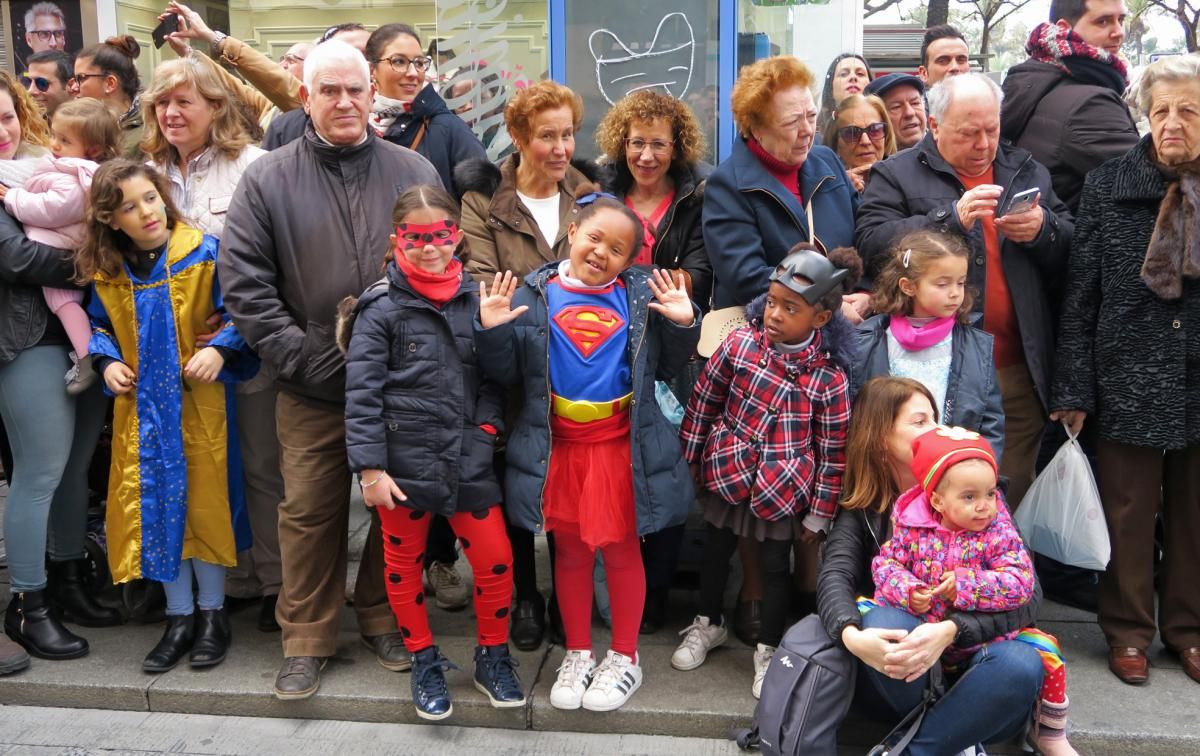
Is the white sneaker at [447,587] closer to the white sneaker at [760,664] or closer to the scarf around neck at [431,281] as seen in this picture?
the white sneaker at [760,664]

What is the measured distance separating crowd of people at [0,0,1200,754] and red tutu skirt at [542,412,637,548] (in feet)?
0.05

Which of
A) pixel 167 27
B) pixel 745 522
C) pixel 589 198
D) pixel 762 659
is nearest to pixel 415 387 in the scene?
pixel 589 198

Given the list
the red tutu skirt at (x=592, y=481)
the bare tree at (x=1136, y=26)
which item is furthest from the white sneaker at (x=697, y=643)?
the bare tree at (x=1136, y=26)

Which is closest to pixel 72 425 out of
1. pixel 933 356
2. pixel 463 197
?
pixel 463 197

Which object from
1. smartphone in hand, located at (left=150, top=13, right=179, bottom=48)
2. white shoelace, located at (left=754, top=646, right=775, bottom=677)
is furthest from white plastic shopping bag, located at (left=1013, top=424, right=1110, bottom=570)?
smartphone in hand, located at (left=150, top=13, right=179, bottom=48)

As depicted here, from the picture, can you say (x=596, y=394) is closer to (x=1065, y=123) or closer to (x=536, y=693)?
(x=536, y=693)

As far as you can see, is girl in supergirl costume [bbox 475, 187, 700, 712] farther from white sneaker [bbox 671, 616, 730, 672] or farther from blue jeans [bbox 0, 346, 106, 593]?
blue jeans [bbox 0, 346, 106, 593]

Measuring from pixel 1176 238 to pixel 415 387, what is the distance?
2.46 metres

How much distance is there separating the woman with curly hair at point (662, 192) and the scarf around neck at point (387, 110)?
96cm

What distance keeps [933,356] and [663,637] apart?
141 centimetres

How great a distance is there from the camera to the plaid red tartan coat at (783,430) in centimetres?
353

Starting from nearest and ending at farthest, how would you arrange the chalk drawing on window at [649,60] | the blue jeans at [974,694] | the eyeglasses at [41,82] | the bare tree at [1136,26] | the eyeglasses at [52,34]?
1. the blue jeans at [974,694]
2. the eyeglasses at [41,82]
3. the chalk drawing on window at [649,60]
4. the eyeglasses at [52,34]
5. the bare tree at [1136,26]

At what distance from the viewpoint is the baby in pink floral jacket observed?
10.3ft

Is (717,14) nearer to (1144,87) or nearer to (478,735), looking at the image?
(1144,87)
